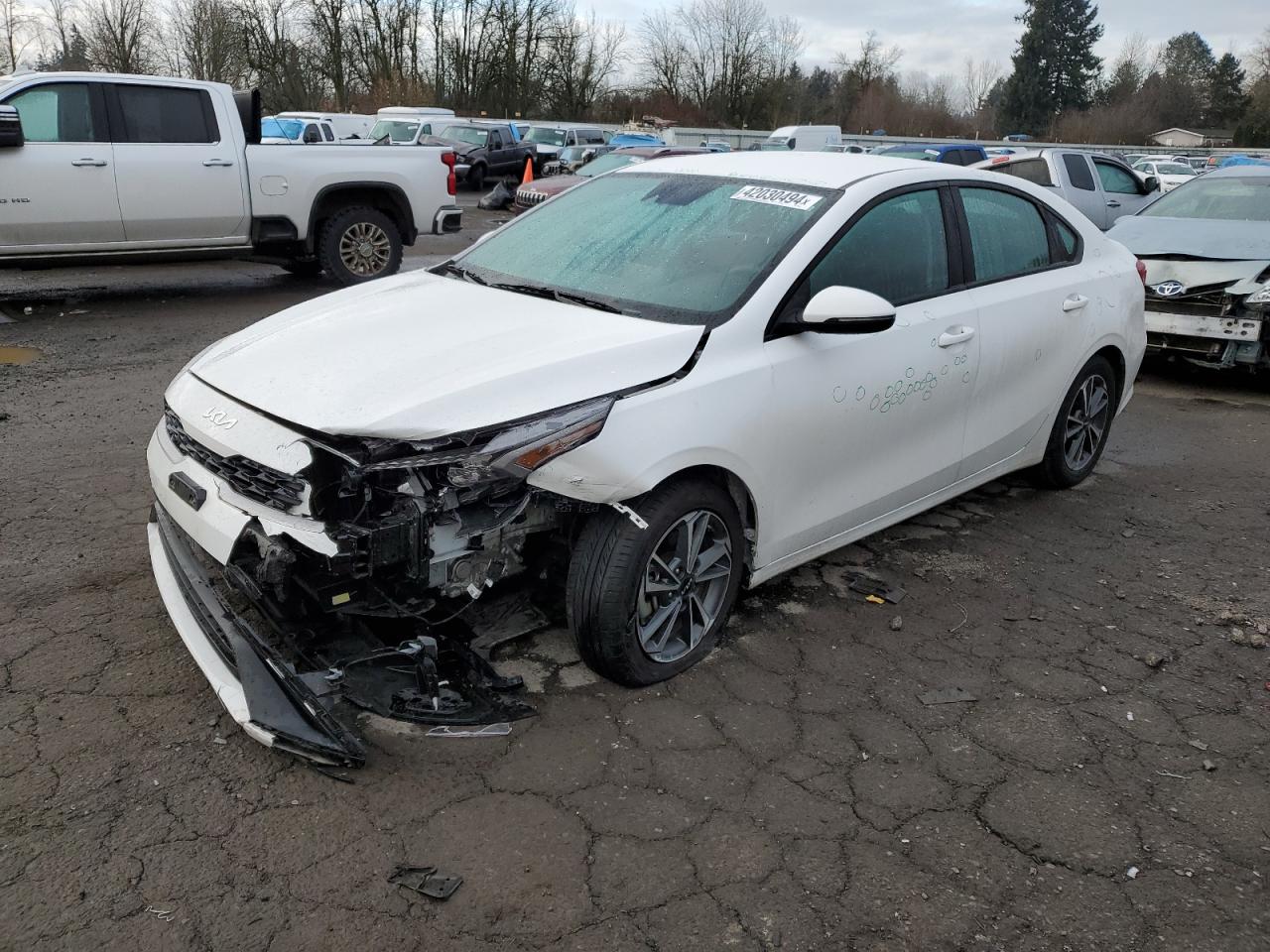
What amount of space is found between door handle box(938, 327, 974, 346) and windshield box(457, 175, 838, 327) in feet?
2.51

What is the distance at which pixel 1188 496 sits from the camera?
5.62 meters

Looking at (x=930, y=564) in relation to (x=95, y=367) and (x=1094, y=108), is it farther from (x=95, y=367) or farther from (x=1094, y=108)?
(x=1094, y=108)

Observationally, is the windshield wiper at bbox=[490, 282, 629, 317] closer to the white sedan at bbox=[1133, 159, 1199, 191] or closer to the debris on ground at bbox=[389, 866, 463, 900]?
the debris on ground at bbox=[389, 866, 463, 900]

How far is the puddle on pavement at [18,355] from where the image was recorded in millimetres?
7418

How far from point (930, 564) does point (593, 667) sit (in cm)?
196

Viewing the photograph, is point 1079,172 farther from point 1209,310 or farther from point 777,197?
point 777,197

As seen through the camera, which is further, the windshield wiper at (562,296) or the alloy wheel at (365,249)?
the alloy wheel at (365,249)

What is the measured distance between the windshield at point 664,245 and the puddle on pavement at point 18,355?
4735mm

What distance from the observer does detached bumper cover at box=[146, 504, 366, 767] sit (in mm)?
2738

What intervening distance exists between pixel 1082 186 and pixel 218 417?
41.0 ft

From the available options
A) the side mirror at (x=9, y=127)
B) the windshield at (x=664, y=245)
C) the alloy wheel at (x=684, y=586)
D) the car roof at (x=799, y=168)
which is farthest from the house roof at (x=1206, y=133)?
the alloy wheel at (x=684, y=586)

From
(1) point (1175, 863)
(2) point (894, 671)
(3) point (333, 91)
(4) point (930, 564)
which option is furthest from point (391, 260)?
(3) point (333, 91)

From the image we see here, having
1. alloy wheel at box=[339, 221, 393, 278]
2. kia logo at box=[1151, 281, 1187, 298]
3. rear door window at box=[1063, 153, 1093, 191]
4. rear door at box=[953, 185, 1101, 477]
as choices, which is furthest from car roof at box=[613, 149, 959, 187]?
rear door window at box=[1063, 153, 1093, 191]

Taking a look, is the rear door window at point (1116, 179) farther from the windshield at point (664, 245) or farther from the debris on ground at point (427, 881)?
the debris on ground at point (427, 881)
